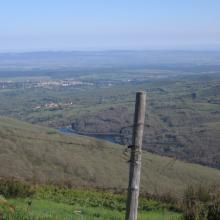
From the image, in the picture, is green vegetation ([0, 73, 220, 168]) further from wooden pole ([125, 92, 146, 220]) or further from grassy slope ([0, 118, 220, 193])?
wooden pole ([125, 92, 146, 220])

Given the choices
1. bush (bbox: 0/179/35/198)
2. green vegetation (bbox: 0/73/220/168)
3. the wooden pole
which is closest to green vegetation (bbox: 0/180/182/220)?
bush (bbox: 0/179/35/198)

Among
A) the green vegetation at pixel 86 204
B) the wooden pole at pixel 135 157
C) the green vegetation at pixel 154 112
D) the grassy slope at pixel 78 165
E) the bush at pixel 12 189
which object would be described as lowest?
the green vegetation at pixel 154 112

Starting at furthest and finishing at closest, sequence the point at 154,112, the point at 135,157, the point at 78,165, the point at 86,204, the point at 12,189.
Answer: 1. the point at 154,112
2. the point at 78,165
3. the point at 86,204
4. the point at 12,189
5. the point at 135,157

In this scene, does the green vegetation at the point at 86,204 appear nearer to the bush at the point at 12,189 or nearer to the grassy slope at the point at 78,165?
the bush at the point at 12,189

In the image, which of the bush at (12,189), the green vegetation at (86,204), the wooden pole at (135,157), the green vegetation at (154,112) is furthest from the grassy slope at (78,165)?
the wooden pole at (135,157)

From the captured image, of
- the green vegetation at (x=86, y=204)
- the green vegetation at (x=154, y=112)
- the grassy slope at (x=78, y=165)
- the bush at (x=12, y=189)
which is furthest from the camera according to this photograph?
the green vegetation at (x=154, y=112)

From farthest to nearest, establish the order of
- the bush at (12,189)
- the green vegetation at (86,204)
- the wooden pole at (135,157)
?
1. the bush at (12,189)
2. the green vegetation at (86,204)
3. the wooden pole at (135,157)

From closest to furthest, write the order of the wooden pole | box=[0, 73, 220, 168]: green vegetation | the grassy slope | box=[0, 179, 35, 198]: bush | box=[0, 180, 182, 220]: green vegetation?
the wooden pole < box=[0, 180, 182, 220]: green vegetation < box=[0, 179, 35, 198]: bush < the grassy slope < box=[0, 73, 220, 168]: green vegetation

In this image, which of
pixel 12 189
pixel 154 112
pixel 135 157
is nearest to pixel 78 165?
pixel 12 189

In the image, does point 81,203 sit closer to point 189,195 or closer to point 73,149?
point 189,195

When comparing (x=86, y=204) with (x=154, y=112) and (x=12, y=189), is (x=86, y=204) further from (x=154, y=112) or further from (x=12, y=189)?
(x=154, y=112)

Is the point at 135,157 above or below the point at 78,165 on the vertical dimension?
above

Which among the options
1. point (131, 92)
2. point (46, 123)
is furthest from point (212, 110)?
point (131, 92)
